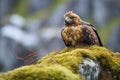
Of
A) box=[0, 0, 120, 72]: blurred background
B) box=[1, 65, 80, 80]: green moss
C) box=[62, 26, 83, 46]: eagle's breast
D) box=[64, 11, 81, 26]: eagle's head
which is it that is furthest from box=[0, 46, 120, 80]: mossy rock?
box=[0, 0, 120, 72]: blurred background

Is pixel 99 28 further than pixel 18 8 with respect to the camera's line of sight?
No

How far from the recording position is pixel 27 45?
58.0 m

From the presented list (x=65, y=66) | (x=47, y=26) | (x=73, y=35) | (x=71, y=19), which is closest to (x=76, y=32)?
(x=73, y=35)

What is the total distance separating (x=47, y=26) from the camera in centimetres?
5966

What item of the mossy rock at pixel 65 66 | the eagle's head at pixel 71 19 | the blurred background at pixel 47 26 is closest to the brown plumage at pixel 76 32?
the eagle's head at pixel 71 19

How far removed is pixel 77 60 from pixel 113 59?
1.11 m

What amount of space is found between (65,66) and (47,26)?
4967cm

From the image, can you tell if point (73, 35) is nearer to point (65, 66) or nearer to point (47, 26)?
point (65, 66)

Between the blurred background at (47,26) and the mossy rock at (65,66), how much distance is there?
136ft

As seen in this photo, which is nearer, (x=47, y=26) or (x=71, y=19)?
(x=71, y=19)

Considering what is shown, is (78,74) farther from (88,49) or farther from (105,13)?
(105,13)

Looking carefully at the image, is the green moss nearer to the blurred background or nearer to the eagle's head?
the eagle's head

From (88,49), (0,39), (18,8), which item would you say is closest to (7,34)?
(0,39)

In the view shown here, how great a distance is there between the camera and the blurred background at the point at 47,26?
55.9 m
